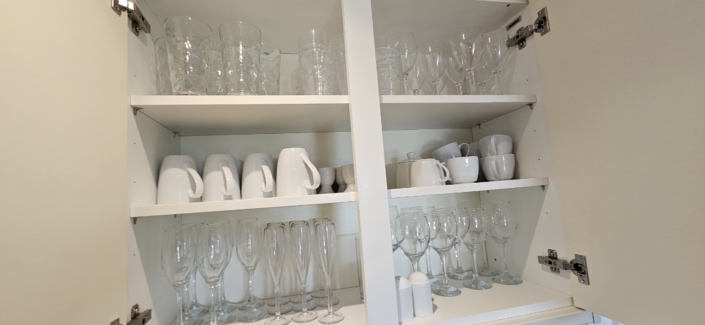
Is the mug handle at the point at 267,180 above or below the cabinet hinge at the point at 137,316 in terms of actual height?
above

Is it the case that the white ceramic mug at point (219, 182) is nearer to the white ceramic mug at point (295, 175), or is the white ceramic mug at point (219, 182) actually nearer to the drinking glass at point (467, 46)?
the white ceramic mug at point (295, 175)

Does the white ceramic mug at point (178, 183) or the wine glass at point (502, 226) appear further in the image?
the wine glass at point (502, 226)

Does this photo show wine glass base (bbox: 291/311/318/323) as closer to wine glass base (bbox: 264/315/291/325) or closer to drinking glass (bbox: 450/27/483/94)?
wine glass base (bbox: 264/315/291/325)

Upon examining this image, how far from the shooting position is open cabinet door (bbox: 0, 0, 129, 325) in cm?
43

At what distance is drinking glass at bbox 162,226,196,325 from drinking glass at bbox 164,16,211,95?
14.6 inches

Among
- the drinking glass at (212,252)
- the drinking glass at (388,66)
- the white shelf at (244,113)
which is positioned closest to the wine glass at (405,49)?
the drinking glass at (388,66)

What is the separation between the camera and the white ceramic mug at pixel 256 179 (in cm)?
84

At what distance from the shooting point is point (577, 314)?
0.88 m

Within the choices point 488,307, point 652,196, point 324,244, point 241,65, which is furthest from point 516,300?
point 241,65

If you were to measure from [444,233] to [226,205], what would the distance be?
669 millimetres

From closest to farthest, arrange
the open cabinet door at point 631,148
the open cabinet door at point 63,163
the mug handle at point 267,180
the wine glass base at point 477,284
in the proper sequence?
the open cabinet door at point 63,163
the open cabinet door at point 631,148
the mug handle at point 267,180
the wine glass base at point 477,284

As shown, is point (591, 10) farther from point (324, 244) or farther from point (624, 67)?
point (324, 244)

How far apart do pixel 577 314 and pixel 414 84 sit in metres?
0.86

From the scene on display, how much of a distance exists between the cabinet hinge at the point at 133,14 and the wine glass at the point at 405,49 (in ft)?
2.25
